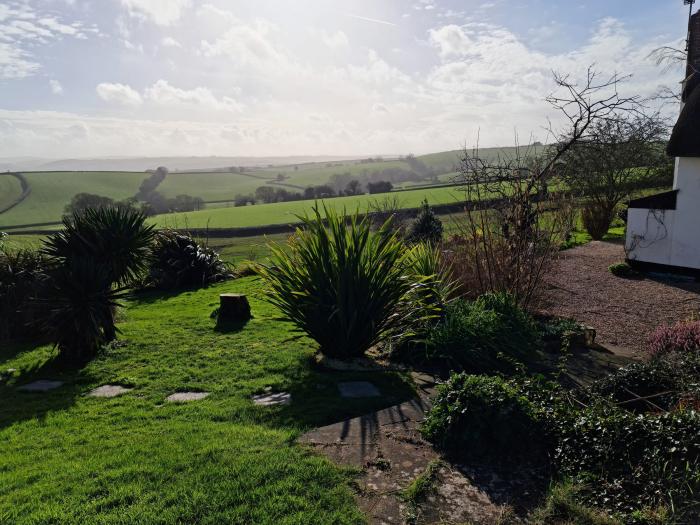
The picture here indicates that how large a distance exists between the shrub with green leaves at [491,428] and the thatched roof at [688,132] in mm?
10668

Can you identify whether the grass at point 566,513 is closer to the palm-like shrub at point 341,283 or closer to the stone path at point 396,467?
the stone path at point 396,467

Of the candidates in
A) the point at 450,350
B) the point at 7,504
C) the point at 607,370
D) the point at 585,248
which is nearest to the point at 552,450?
the point at 450,350

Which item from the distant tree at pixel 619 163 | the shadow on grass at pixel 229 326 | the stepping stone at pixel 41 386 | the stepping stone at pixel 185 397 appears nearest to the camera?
the stepping stone at pixel 185 397

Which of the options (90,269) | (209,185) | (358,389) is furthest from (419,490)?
(209,185)

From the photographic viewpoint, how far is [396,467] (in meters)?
3.29

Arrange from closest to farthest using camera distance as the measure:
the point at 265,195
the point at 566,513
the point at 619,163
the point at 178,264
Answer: the point at 566,513 → the point at 178,264 → the point at 619,163 → the point at 265,195

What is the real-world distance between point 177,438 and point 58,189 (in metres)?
76.6

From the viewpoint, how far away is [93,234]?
771 centimetres

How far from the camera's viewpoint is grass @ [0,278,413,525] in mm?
2832

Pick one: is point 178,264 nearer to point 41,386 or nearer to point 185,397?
point 41,386

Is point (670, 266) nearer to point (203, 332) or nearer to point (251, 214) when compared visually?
point (203, 332)

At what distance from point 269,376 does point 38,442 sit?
89.0 inches

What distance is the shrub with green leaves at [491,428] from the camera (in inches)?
135

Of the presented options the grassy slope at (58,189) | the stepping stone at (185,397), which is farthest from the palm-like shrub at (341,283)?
the grassy slope at (58,189)
